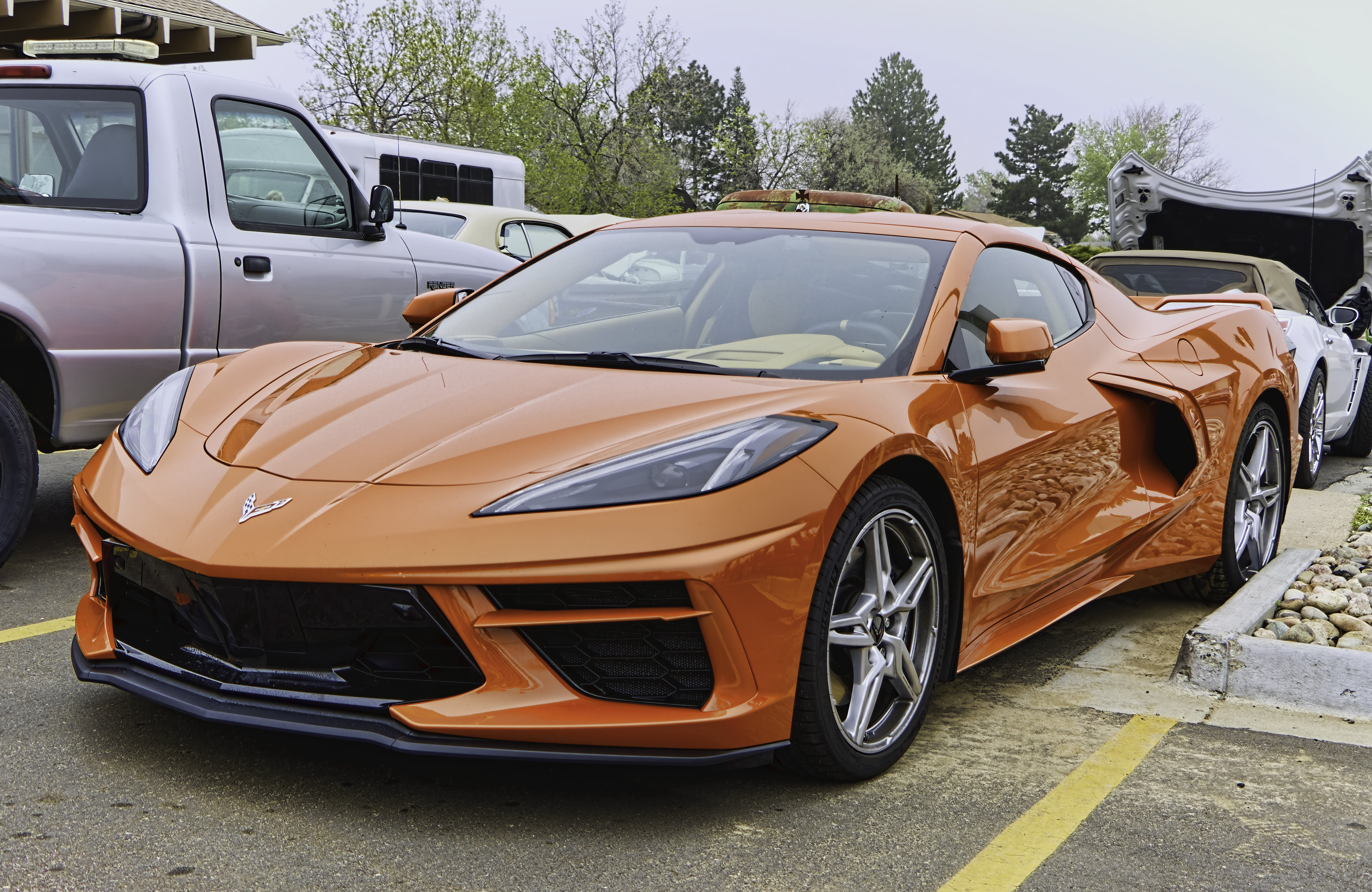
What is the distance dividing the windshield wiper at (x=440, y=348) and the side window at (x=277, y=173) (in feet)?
6.55

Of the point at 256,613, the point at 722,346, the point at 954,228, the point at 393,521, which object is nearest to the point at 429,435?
the point at 393,521

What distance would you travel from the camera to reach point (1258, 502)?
5.14 metres

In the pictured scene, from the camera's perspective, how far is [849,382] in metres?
3.17

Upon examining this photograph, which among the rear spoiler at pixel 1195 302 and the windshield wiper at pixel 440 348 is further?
the rear spoiler at pixel 1195 302

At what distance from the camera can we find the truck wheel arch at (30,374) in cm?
464

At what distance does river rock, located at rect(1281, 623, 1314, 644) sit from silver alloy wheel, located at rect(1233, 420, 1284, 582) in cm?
72

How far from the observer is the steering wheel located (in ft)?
11.3

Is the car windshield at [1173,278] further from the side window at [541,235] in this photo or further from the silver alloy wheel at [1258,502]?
the side window at [541,235]

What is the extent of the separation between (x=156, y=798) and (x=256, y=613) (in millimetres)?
478

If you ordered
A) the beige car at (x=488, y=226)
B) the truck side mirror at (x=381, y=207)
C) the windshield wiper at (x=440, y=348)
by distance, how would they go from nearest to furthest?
1. the windshield wiper at (x=440, y=348)
2. the truck side mirror at (x=381, y=207)
3. the beige car at (x=488, y=226)

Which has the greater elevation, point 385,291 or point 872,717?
point 385,291

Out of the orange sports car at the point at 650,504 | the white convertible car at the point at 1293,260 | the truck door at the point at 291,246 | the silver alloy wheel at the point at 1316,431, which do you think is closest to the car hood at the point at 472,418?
the orange sports car at the point at 650,504

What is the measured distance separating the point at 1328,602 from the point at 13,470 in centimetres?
459

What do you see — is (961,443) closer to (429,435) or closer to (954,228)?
(954,228)
